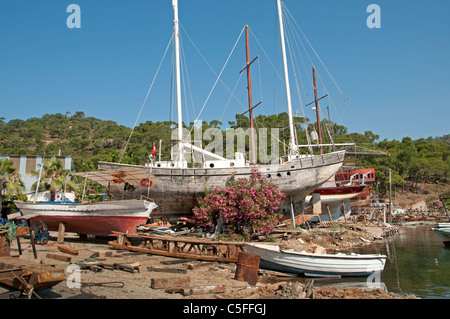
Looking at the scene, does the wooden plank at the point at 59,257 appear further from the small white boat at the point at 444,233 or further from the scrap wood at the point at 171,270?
the small white boat at the point at 444,233

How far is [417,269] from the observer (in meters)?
16.2

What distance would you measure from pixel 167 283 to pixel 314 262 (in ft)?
21.5

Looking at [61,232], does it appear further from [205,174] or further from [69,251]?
[205,174]

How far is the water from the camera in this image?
486 inches

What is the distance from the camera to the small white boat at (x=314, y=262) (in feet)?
42.0

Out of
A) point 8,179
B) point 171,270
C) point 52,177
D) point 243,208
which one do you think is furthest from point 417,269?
point 8,179

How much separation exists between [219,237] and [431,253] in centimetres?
1477

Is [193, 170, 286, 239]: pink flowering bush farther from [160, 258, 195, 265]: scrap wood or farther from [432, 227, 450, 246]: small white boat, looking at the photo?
[432, 227, 450, 246]: small white boat

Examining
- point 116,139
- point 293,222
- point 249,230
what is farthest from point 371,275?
point 116,139

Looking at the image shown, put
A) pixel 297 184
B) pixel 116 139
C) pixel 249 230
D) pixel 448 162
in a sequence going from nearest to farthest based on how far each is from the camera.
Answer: pixel 249 230, pixel 297 184, pixel 448 162, pixel 116 139

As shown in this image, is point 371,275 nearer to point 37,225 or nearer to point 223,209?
point 223,209

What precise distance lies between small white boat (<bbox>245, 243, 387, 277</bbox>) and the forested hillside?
28712 mm

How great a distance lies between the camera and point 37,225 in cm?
1755
